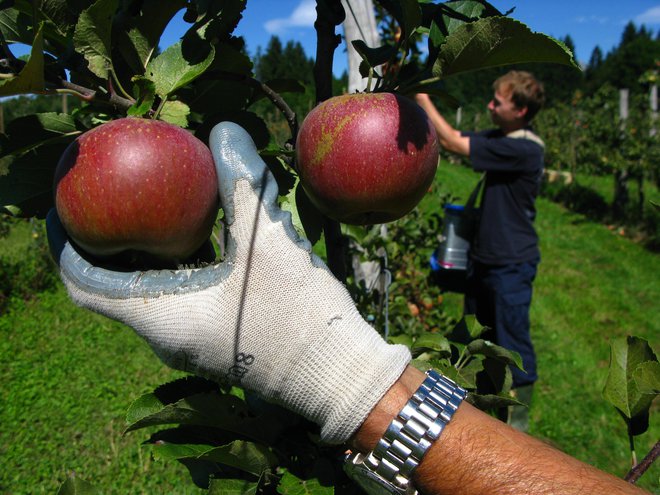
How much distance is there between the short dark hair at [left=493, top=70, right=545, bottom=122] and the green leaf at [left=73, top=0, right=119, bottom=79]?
8.91 ft

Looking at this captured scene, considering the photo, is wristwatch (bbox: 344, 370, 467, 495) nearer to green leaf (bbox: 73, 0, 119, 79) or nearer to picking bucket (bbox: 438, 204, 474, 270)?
green leaf (bbox: 73, 0, 119, 79)

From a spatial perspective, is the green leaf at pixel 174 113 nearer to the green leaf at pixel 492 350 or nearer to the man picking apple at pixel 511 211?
the green leaf at pixel 492 350

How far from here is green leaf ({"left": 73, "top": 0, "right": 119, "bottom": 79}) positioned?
691 mm

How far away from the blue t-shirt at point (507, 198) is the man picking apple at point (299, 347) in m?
2.30

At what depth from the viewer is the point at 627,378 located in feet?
3.29

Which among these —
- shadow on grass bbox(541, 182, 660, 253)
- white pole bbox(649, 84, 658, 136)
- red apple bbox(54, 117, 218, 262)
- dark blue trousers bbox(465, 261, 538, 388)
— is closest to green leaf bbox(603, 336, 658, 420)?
red apple bbox(54, 117, 218, 262)

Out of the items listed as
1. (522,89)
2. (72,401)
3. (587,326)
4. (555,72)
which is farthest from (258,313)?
(555,72)

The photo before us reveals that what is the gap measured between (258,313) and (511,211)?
2549 millimetres

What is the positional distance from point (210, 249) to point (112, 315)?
234 millimetres

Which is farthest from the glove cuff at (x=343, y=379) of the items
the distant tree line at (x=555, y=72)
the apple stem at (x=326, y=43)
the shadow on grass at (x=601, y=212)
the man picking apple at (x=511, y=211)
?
the distant tree line at (x=555, y=72)

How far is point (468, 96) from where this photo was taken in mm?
33844

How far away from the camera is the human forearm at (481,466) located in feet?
2.56

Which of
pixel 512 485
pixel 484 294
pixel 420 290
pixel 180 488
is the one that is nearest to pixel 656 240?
pixel 420 290

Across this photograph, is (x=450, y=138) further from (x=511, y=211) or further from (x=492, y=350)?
(x=492, y=350)
